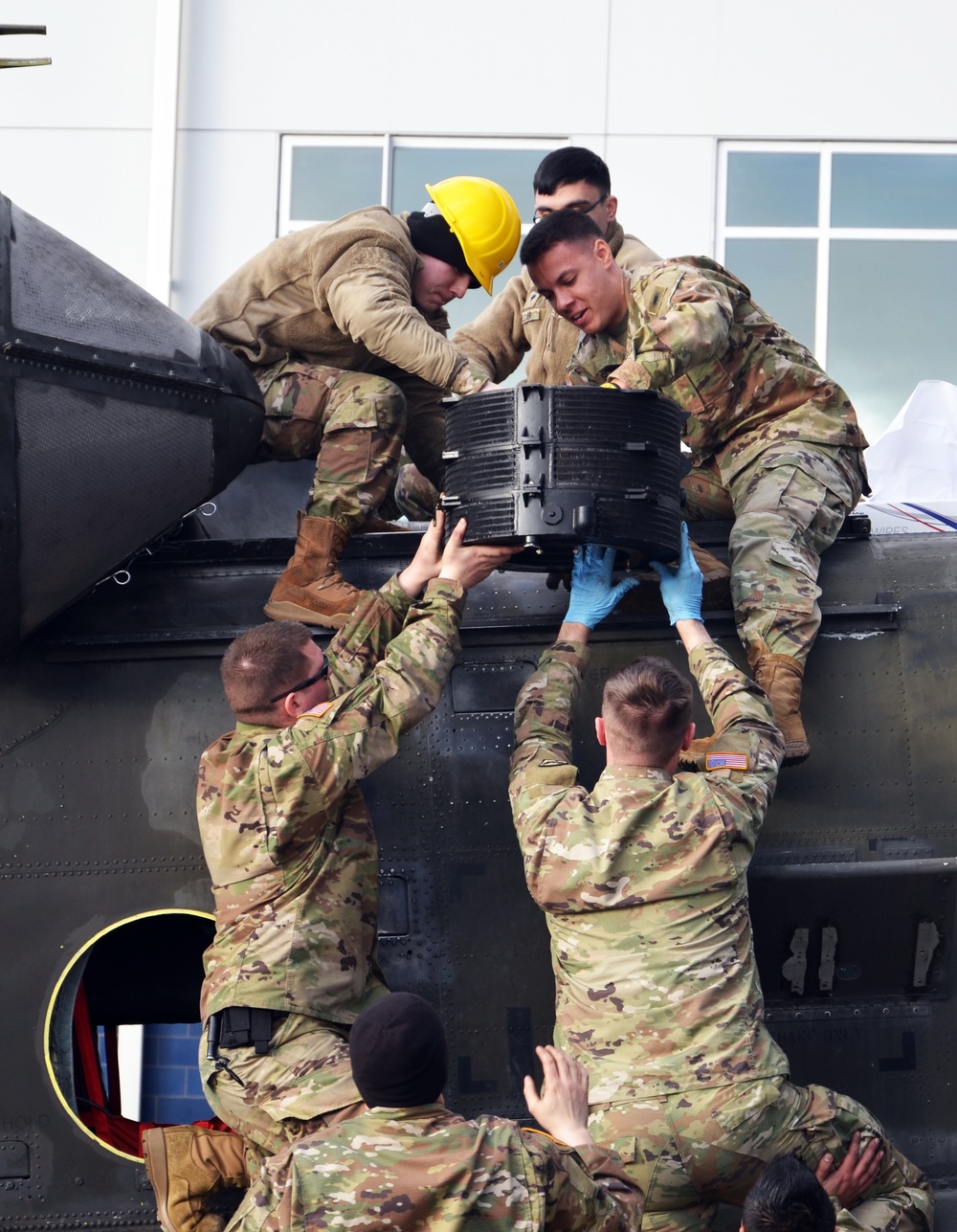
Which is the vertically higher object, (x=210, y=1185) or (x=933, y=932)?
(x=933, y=932)

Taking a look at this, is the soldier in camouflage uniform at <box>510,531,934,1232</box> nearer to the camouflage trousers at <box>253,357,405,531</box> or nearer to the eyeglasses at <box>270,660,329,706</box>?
the eyeglasses at <box>270,660,329,706</box>

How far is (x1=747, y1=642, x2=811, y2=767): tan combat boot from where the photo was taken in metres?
4.43

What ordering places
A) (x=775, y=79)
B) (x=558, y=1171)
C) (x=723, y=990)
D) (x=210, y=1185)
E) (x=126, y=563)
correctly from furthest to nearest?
(x=775, y=79), (x=126, y=563), (x=210, y=1185), (x=723, y=990), (x=558, y=1171)

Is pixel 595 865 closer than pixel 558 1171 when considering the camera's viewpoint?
No

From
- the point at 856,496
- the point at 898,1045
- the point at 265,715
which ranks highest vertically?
the point at 856,496

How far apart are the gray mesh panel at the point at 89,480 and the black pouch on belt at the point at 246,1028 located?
1423 mm

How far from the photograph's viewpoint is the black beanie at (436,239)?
5211 millimetres

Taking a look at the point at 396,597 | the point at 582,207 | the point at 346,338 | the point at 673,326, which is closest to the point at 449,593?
the point at 396,597

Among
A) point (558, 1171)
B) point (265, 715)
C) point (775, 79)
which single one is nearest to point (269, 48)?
point (775, 79)

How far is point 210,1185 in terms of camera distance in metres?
4.11

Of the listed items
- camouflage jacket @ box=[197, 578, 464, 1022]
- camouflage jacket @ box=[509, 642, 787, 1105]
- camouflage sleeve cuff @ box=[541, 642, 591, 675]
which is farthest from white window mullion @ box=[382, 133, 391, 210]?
camouflage jacket @ box=[509, 642, 787, 1105]

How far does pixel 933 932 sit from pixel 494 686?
1.53 m

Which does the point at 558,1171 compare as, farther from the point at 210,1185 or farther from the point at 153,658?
the point at 153,658

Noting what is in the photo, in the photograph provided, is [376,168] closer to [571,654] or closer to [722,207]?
[722,207]
